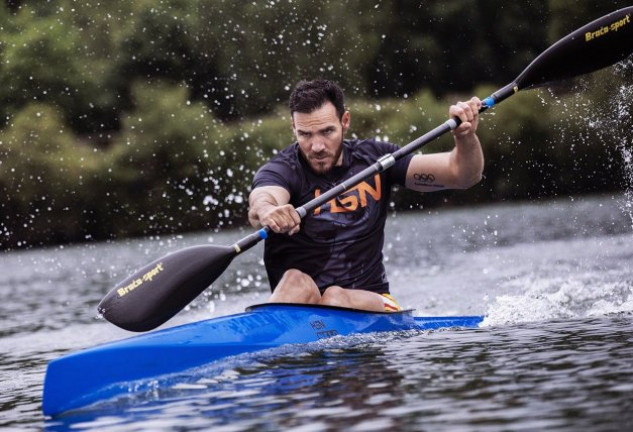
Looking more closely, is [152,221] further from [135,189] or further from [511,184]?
[511,184]

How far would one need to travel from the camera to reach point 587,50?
852 cm

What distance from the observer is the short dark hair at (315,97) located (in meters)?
7.32

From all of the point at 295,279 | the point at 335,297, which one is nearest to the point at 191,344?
the point at 295,279

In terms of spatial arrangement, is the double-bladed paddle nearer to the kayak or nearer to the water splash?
the kayak

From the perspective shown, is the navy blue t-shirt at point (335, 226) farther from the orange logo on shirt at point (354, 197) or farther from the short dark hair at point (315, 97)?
the short dark hair at point (315, 97)

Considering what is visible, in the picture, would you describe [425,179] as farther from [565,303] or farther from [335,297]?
[565,303]

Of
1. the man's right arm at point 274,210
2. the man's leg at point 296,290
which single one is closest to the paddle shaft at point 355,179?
the man's right arm at point 274,210

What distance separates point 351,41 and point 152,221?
40.7 feet

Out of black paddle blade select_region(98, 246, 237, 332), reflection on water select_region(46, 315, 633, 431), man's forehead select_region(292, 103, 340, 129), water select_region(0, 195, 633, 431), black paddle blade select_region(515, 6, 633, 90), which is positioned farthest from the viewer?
black paddle blade select_region(515, 6, 633, 90)

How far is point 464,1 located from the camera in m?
51.4

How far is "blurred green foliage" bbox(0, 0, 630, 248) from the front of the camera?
4531 cm

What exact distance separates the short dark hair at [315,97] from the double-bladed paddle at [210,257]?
0.50 m

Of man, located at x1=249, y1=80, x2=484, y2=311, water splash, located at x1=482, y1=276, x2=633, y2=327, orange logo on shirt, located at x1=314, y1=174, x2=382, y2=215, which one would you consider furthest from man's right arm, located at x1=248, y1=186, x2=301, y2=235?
water splash, located at x1=482, y1=276, x2=633, y2=327

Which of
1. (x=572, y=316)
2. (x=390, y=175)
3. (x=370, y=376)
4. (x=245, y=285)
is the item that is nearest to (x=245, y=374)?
(x=370, y=376)
